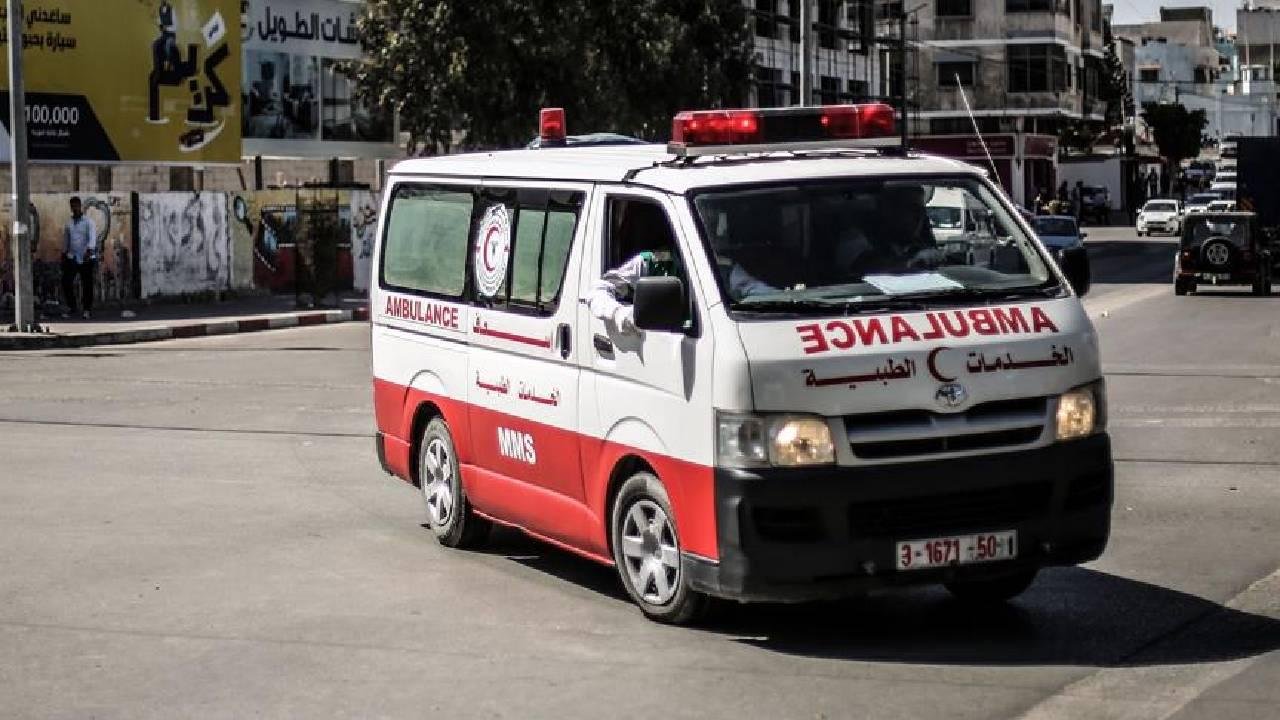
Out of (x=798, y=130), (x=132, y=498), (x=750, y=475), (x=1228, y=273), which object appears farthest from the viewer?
(x=1228, y=273)

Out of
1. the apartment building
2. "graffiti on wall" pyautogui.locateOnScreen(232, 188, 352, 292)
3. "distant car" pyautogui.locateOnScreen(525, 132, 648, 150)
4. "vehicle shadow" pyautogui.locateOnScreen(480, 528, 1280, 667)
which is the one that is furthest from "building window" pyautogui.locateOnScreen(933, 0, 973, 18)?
"vehicle shadow" pyautogui.locateOnScreen(480, 528, 1280, 667)

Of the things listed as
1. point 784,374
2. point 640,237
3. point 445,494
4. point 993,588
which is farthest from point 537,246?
point 993,588

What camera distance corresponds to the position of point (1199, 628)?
8.80 metres

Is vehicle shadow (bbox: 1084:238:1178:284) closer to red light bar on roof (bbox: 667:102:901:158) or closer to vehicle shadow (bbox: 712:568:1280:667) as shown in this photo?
red light bar on roof (bbox: 667:102:901:158)

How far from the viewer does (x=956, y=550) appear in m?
8.45

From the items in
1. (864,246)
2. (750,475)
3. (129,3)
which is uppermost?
(129,3)

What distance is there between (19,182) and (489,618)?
2200 centimetres

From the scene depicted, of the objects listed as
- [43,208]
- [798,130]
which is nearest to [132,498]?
[798,130]

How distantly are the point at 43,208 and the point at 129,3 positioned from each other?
865cm

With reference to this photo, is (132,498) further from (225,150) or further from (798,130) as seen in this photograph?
(225,150)

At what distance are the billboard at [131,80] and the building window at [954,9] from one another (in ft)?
205

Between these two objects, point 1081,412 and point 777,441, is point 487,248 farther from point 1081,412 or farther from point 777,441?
point 1081,412

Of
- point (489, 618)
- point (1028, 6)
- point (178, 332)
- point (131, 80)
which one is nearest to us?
point (489, 618)

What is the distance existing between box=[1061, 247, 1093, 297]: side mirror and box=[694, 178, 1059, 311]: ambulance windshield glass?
64 centimetres
